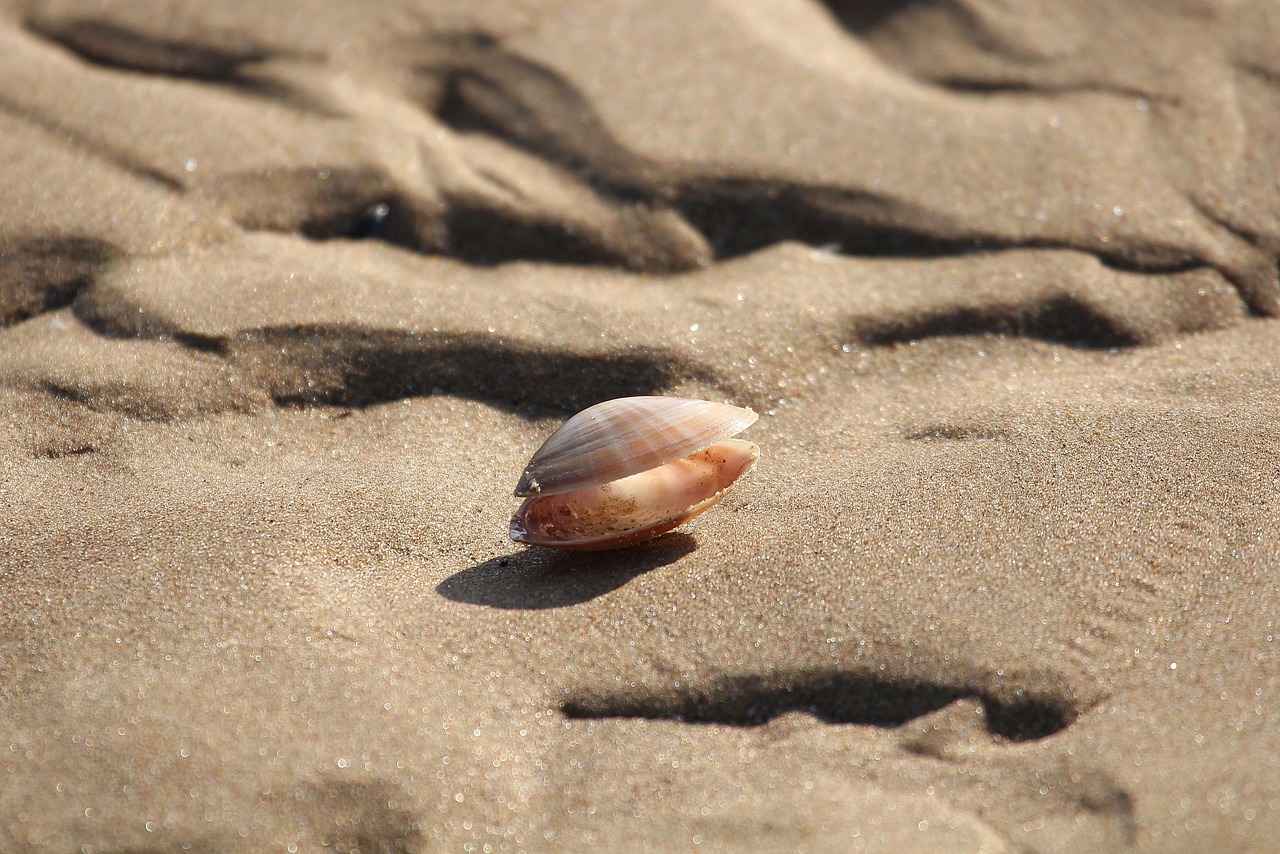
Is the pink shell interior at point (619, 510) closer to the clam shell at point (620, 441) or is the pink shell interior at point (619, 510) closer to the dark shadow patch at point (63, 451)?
the clam shell at point (620, 441)

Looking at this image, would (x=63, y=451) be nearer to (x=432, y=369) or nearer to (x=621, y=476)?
(x=432, y=369)

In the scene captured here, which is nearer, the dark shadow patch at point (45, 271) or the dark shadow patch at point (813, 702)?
the dark shadow patch at point (813, 702)

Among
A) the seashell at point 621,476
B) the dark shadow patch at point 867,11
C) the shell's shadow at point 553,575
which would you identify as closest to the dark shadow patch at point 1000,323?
the seashell at point 621,476

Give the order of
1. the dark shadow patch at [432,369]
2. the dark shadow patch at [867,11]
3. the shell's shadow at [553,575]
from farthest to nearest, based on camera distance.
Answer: the dark shadow patch at [867,11] → the dark shadow patch at [432,369] → the shell's shadow at [553,575]

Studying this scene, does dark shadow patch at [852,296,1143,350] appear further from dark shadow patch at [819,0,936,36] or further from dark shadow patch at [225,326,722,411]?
dark shadow patch at [819,0,936,36]

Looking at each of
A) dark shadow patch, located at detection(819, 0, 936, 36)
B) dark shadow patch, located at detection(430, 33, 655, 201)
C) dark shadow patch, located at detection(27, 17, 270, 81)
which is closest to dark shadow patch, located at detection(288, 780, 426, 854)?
dark shadow patch, located at detection(430, 33, 655, 201)

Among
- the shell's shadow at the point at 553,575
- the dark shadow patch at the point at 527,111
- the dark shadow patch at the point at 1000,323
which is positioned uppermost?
the dark shadow patch at the point at 527,111
